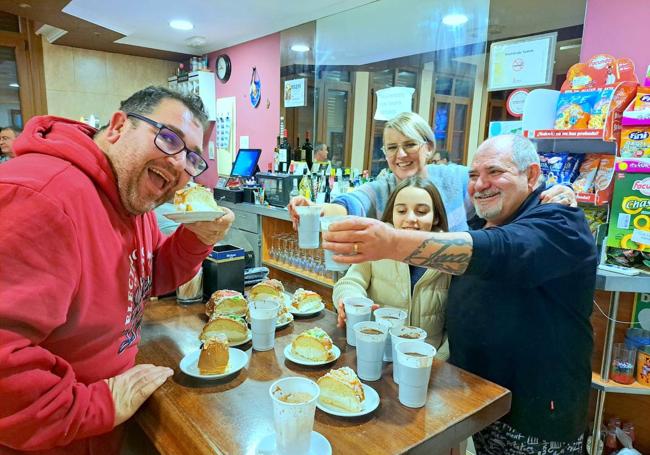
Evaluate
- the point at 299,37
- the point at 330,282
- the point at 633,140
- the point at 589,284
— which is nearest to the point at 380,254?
the point at 589,284

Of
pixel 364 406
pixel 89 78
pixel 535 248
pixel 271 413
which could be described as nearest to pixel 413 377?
pixel 364 406

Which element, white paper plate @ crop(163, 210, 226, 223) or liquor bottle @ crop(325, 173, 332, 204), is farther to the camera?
liquor bottle @ crop(325, 173, 332, 204)

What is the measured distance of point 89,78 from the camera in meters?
5.68

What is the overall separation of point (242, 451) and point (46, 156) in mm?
851

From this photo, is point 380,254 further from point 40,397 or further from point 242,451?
point 40,397

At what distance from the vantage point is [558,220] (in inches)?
49.4

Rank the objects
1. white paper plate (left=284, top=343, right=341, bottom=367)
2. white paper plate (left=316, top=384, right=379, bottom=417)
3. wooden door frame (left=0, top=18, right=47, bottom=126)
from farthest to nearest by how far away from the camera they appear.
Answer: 1. wooden door frame (left=0, top=18, right=47, bottom=126)
2. white paper plate (left=284, top=343, right=341, bottom=367)
3. white paper plate (left=316, top=384, right=379, bottom=417)

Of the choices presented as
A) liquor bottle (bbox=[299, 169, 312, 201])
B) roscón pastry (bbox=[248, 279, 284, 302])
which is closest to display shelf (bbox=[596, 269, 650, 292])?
roscón pastry (bbox=[248, 279, 284, 302])

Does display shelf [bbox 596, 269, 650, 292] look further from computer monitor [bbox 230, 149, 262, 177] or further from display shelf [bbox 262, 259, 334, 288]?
computer monitor [bbox 230, 149, 262, 177]

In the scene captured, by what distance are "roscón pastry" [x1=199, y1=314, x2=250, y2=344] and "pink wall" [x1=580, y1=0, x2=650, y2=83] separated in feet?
7.85

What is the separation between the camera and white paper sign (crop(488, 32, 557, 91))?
2.56 meters

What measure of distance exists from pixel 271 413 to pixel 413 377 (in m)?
0.36

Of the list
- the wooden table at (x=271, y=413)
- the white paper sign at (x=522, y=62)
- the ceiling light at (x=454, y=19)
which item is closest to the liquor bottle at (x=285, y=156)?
the ceiling light at (x=454, y=19)

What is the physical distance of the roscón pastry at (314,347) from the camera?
1.26 m
